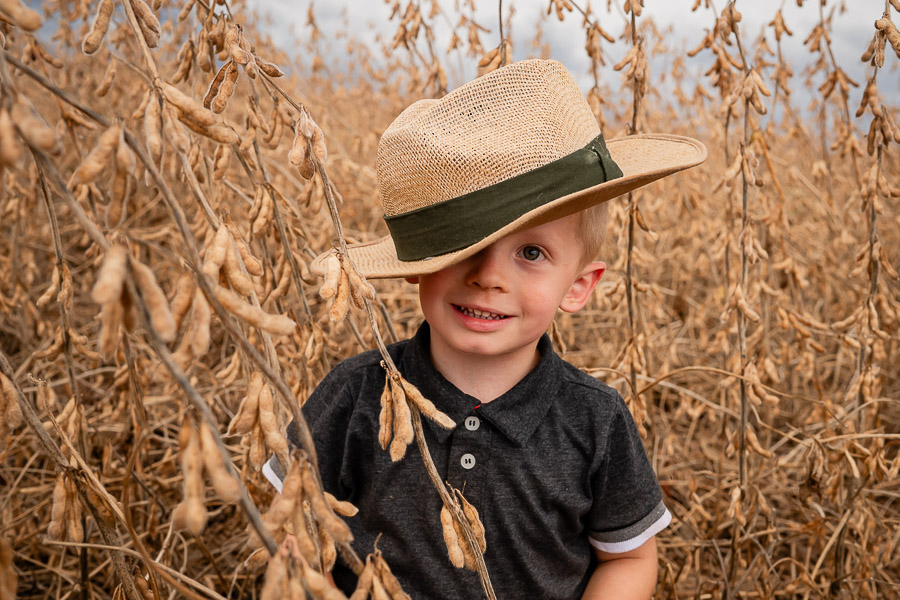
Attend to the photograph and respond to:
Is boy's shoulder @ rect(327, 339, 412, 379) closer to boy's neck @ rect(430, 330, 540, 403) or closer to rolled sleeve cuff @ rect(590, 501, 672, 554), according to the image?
boy's neck @ rect(430, 330, 540, 403)

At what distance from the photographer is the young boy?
116 cm

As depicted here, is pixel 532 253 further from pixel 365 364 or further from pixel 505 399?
pixel 365 364

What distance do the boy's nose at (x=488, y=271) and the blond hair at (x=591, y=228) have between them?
190mm

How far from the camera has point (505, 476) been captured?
1.32m

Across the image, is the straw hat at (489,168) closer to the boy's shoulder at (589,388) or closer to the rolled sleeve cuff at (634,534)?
the boy's shoulder at (589,388)

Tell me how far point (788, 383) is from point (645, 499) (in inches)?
67.6

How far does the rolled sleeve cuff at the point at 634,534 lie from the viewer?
54.6 inches

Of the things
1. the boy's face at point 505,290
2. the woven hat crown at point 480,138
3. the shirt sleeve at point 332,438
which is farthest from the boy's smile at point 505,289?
the shirt sleeve at point 332,438

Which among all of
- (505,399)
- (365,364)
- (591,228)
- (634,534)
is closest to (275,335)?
(365,364)

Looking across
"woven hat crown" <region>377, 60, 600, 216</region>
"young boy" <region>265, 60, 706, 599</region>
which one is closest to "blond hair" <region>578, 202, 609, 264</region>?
"young boy" <region>265, 60, 706, 599</region>

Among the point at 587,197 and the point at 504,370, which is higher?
the point at 587,197

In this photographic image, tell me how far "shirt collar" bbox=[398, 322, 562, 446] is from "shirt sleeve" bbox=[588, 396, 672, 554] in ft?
0.48

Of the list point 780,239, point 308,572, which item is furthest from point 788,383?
point 308,572

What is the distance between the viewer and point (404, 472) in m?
1.35
